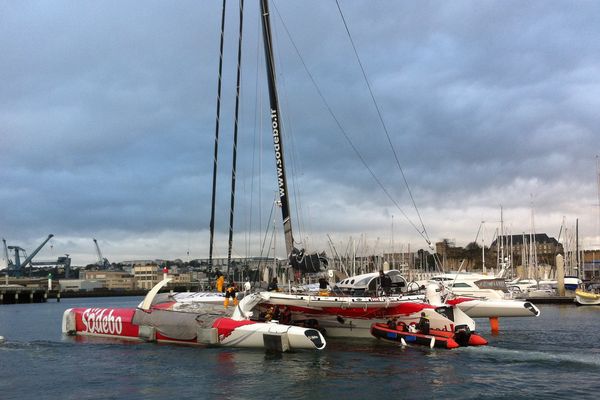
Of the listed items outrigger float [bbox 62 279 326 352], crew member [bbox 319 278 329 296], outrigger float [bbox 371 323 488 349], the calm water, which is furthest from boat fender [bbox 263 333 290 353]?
outrigger float [bbox 371 323 488 349]

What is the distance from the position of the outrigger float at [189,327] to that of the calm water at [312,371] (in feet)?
1.69

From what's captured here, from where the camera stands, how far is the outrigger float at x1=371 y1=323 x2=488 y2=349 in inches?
800

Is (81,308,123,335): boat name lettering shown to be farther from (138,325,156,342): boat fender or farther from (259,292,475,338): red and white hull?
(259,292,475,338): red and white hull

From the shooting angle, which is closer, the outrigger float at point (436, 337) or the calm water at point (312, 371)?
the calm water at point (312, 371)

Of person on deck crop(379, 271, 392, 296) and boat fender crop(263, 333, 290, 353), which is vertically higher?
person on deck crop(379, 271, 392, 296)

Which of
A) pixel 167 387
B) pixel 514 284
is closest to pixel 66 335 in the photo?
pixel 167 387

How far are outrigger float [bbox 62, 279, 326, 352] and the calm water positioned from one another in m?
0.52

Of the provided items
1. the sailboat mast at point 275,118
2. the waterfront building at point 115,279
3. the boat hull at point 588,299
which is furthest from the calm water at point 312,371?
the waterfront building at point 115,279

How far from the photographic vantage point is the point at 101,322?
27266 millimetres

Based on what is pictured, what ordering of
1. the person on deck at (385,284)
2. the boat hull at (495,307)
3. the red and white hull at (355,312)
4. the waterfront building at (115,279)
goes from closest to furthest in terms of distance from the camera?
the red and white hull at (355,312)
the person on deck at (385,284)
the boat hull at (495,307)
the waterfront building at (115,279)

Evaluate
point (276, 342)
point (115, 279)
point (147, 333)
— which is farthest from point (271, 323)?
point (115, 279)

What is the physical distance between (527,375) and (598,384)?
6.20 ft

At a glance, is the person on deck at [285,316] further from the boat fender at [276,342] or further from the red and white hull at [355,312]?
the boat fender at [276,342]

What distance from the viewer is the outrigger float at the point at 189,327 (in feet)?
65.1
